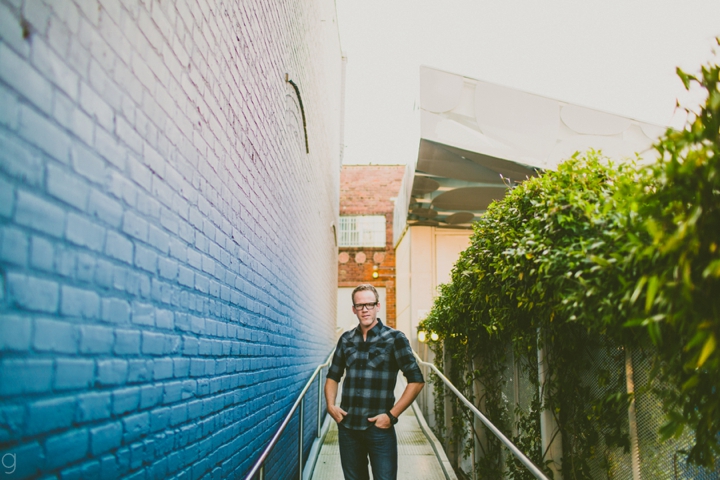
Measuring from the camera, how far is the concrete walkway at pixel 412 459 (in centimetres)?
473

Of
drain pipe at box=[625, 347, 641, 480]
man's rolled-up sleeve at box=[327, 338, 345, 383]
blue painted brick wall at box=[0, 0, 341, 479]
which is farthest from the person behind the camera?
man's rolled-up sleeve at box=[327, 338, 345, 383]

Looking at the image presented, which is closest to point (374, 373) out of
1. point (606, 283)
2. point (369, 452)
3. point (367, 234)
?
point (369, 452)

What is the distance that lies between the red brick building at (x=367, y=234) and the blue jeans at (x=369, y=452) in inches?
525

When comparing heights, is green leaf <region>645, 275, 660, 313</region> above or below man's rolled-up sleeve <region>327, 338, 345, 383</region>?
A: above

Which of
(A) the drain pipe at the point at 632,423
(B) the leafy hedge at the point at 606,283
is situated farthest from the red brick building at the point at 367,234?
(A) the drain pipe at the point at 632,423

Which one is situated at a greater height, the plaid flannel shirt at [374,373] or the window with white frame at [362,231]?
the window with white frame at [362,231]

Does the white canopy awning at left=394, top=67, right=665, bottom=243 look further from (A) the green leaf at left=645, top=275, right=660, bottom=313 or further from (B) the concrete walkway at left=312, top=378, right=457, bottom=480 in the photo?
(A) the green leaf at left=645, top=275, right=660, bottom=313

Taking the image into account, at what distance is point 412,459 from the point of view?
5332 millimetres

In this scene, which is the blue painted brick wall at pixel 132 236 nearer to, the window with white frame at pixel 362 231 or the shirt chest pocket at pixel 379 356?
the shirt chest pocket at pixel 379 356

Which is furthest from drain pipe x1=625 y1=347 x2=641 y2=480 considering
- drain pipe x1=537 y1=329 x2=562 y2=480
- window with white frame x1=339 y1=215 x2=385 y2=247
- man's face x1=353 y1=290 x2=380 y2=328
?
window with white frame x1=339 y1=215 x2=385 y2=247

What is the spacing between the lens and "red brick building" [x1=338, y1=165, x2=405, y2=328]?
16688 millimetres

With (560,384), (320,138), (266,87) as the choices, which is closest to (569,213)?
(560,384)

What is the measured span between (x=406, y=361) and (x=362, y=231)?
14.4m

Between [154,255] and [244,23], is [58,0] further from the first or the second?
[244,23]
